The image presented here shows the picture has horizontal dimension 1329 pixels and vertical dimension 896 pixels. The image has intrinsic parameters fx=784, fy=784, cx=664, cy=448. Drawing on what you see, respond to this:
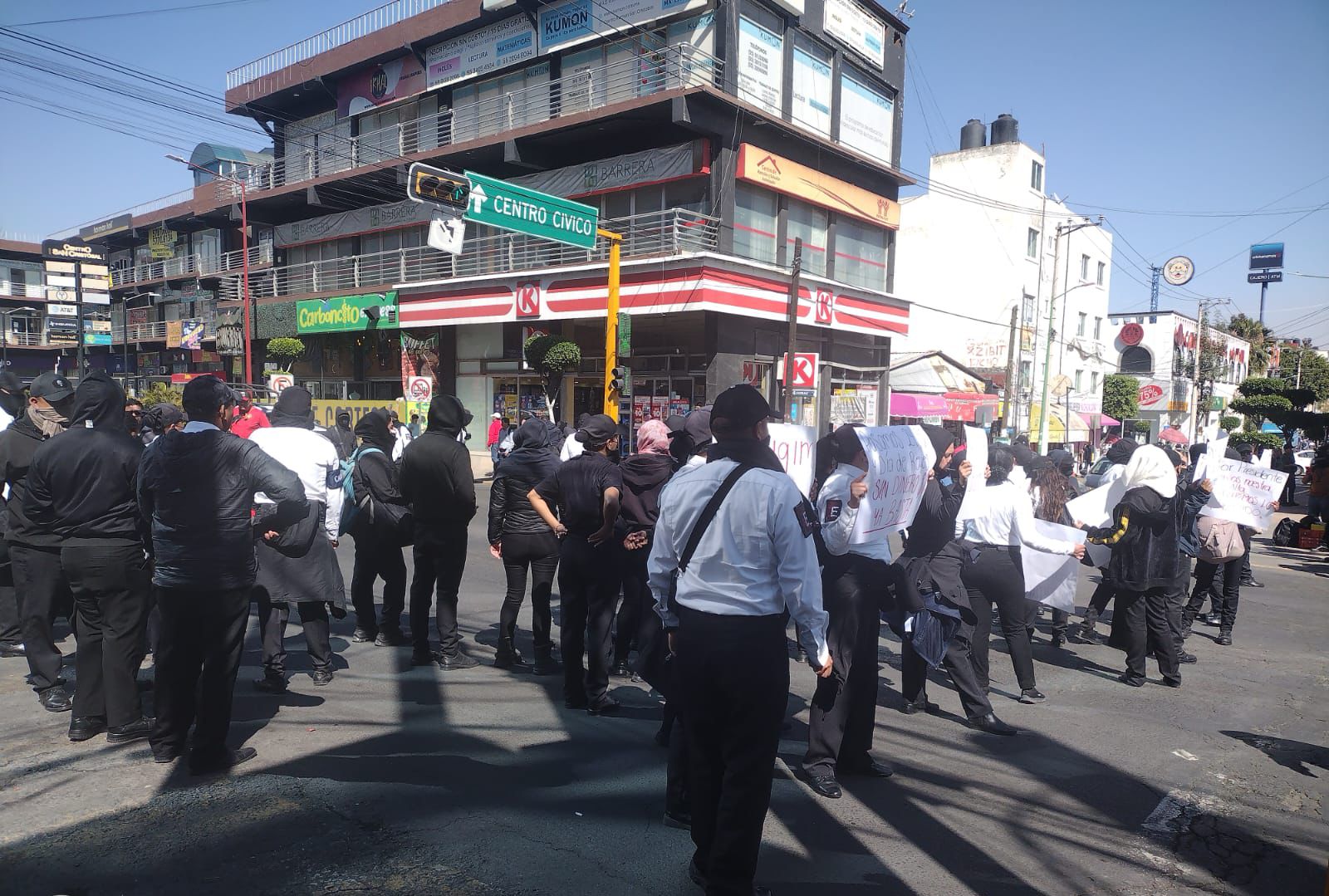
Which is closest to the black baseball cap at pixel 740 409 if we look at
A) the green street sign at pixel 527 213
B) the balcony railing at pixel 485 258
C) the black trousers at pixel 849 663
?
the black trousers at pixel 849 663

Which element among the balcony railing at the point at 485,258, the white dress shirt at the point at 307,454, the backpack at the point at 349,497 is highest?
the balcony railing at the point at 485,258

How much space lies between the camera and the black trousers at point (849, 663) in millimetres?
4156

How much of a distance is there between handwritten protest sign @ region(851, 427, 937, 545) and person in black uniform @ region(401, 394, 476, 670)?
2.87 m

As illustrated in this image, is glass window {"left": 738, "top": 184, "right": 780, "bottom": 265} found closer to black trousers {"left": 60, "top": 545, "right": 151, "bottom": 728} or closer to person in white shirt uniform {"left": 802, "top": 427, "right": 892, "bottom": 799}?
person in white shirt uniform {"left": 802, "top": 427, "right": 892, "bottom": 799}

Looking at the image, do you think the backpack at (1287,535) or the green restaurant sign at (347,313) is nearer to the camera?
the backpack at (1287,535)

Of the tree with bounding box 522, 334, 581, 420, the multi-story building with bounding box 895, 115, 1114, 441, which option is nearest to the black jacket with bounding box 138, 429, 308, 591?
the tree with bounding box 522, 334, 581, 420

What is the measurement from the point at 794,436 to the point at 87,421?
4960mm

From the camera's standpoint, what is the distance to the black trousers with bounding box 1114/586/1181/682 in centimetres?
625

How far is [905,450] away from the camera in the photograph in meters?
4.68

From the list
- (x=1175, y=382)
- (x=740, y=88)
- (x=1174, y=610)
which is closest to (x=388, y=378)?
(x=740, y=88)

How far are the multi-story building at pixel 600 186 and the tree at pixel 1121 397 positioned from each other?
20.1 meters

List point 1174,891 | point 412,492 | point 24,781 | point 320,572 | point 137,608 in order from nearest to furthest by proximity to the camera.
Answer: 1. point 1174,891
2. point 24,781
3. point 137,608
4. point 320,572
5. point 412,492

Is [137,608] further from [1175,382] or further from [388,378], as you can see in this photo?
[1175,382]

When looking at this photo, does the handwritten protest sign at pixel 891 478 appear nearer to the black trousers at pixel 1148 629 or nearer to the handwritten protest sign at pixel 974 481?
the handwritten protest sign at pixel 974 481
